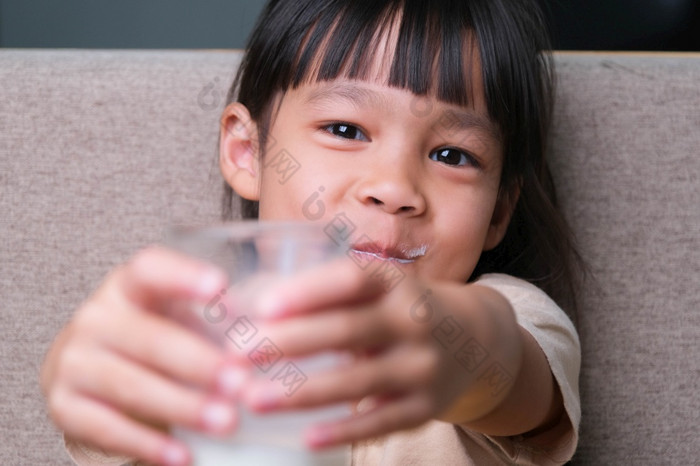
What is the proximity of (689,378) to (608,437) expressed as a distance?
5.1 inches

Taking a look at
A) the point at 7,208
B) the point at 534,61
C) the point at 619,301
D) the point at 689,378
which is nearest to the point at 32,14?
the point at 7,208

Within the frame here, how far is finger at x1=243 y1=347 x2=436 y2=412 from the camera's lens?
310 millimetres

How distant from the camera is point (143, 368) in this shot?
0.36 metres

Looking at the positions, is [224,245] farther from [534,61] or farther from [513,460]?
[534,61]

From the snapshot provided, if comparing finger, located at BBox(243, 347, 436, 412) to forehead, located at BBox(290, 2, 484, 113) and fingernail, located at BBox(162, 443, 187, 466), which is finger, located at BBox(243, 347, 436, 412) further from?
forehead, located at BBox(290, 2, 484, 113)

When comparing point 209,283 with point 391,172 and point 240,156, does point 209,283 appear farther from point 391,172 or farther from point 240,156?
point 240,156

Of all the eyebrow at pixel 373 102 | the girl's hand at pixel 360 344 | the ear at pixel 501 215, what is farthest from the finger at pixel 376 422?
the ear at pixel 501 215

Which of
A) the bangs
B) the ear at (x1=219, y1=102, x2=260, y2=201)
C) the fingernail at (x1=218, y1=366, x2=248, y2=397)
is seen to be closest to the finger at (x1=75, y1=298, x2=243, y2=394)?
the fingernail at (x1=218, y1=366, x2=248, y2=397)

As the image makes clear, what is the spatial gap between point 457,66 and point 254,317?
0.57m

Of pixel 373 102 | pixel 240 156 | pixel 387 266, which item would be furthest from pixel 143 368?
pixel 240 156

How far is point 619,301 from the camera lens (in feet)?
3.25

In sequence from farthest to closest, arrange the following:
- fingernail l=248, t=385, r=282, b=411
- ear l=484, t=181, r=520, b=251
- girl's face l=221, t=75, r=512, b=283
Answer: ear l=484, t=181, r=520, b=251 < girl's face l=221, t=75, r=512, b=283 < fingernail l=248, t=385, r=282, b=411

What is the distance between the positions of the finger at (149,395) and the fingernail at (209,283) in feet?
0.16

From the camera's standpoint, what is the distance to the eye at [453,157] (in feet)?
2.78
